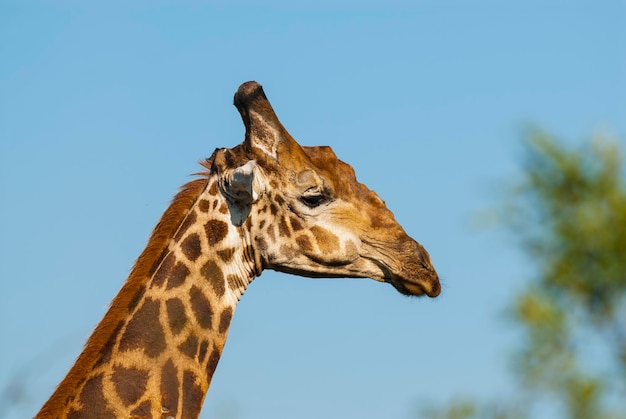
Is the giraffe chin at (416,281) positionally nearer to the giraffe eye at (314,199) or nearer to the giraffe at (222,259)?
the giraffe at (222,259)

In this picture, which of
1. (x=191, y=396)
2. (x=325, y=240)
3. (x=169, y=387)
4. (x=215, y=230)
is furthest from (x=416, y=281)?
(x=169, y=387)

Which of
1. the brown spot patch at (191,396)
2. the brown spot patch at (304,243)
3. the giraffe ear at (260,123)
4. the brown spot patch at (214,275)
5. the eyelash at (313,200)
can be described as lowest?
the brown spot patch at (191,396)

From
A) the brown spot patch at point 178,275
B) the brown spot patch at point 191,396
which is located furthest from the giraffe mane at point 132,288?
the brown spot patch at point 191,396

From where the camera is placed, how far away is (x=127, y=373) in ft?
28.0

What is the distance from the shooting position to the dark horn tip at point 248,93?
964 centimetres

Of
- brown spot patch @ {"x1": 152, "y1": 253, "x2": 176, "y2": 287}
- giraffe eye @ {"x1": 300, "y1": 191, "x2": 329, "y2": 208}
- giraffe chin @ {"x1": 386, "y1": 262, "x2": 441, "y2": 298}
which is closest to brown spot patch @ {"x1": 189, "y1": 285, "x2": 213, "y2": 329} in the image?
brown spot patch @ {"x1": 152, "y1": 253, "x2": 176, "y2": 287}

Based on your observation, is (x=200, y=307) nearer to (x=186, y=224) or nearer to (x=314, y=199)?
(x=186, y=224)

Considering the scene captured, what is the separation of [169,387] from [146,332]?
46cm

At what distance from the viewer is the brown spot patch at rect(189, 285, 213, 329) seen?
9031mm

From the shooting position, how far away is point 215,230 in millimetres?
9359

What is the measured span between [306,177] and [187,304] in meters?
1.47

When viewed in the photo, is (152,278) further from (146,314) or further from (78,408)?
(78,408)

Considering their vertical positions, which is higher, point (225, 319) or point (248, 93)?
point (248, 93)

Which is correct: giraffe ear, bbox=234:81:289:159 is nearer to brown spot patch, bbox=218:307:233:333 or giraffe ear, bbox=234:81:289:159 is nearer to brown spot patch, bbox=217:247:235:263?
brown spot patch, bbox=217:247:235:263
